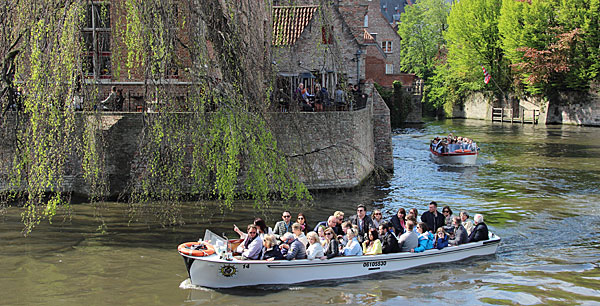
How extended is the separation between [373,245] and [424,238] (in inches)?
47.9

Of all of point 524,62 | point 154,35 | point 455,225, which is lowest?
point 455,225

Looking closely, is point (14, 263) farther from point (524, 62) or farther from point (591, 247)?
point (524, 62)

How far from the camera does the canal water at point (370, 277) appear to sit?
34.1 ft

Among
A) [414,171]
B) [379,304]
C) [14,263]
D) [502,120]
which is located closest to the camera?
[379,304]

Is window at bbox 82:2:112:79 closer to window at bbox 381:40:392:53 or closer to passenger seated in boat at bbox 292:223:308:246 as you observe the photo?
passenger seated in boat at bbox 292:223:308:246

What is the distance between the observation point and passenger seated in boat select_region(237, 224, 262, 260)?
10.6m

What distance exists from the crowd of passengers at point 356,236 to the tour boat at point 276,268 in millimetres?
152

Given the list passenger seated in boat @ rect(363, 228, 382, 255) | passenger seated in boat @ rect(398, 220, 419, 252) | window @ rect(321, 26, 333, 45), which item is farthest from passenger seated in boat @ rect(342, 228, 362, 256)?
window @ rect(321, 26, 333, 45)

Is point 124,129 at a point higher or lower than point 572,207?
higher

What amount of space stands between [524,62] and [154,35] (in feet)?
151

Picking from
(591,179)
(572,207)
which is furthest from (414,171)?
(572,207)

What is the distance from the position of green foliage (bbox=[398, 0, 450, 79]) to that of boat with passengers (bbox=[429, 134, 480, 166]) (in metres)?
37.3

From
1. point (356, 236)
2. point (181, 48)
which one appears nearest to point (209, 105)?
point (181, 48)

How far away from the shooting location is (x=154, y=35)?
7477 millimetres
